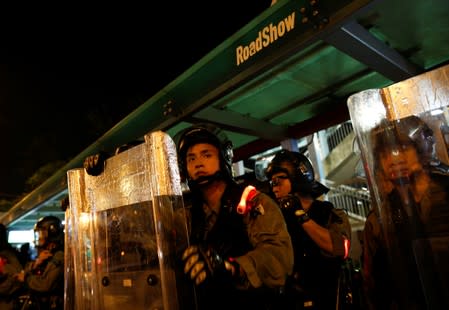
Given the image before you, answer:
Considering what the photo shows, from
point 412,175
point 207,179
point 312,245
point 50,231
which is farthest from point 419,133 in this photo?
point 50,231

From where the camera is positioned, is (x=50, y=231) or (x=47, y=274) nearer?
(x=47, y=274)

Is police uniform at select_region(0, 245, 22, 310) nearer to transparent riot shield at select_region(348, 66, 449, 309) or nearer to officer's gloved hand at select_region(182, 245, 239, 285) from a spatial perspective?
officer's gloved hand at select_region(182, 245, 239, 285)

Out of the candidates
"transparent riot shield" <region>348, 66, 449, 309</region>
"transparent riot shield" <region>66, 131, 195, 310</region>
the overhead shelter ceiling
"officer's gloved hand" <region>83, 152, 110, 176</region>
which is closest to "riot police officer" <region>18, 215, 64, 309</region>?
the overhead shelter ceiling

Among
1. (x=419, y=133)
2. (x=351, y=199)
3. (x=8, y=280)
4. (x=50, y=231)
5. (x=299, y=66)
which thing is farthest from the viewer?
(x=351, y=199)

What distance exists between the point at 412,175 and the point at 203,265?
Result: 0.97m

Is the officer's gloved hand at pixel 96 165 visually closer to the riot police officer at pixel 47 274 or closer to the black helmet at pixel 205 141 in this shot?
the black helmet at pixel 205 141

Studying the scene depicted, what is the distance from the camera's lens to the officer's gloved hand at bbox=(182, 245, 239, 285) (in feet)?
4.38

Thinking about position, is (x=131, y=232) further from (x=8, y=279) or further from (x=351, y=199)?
(x=351, y=199)

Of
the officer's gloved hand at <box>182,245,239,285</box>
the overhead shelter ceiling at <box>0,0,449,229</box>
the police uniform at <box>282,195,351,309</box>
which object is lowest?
the police uniform at <box>282,195,351,309</box>

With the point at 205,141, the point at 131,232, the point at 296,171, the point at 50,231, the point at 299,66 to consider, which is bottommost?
the point at 131,232

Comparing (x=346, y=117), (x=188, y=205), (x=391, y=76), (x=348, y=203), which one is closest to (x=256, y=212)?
(x=188, y=205)

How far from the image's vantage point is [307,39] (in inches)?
85.1

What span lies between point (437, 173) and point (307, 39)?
1.25 metres

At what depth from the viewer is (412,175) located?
136 centimetres
